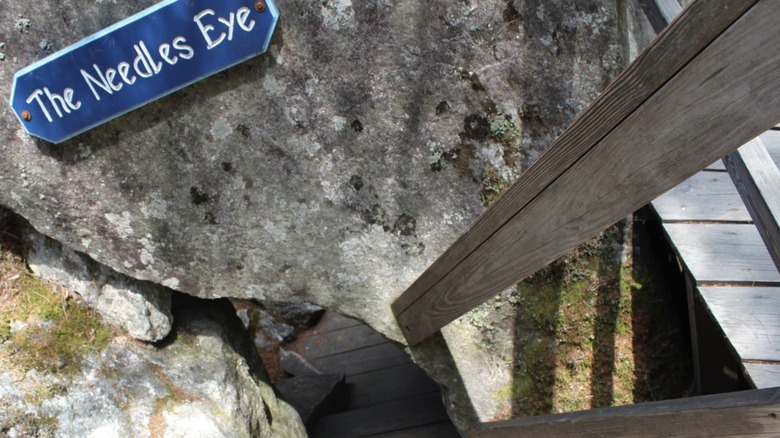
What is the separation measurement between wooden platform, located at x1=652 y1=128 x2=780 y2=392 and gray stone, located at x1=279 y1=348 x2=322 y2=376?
3.29 meters

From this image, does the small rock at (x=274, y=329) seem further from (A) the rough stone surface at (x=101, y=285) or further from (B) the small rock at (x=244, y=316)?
(A) the rough stone surface at (x=101, y=285)

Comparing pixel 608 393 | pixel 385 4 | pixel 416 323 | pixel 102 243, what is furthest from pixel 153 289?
pixel 608 393

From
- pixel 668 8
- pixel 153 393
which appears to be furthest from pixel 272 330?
pixel 668 8

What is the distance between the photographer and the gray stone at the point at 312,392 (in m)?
4.76

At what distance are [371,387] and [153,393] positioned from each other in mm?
2451

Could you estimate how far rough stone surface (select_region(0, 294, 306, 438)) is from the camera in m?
2.89

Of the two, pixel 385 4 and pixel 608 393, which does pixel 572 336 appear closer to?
pixel 608 393

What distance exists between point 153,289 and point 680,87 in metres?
2.57

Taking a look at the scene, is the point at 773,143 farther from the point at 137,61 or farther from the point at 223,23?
the point at 137,61

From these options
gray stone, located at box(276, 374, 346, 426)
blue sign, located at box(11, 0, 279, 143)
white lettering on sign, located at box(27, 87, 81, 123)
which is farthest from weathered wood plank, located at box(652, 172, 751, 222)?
gray stone, located at box(276, 374, 346, 426)

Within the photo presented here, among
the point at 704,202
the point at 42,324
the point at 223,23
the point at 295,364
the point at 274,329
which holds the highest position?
the point at 223,23

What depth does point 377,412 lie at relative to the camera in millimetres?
4836

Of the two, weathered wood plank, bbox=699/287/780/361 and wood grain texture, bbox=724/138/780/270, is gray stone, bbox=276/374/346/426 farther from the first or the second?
wood grain texture, bbox=724/138/780/270

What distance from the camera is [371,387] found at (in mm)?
5305
